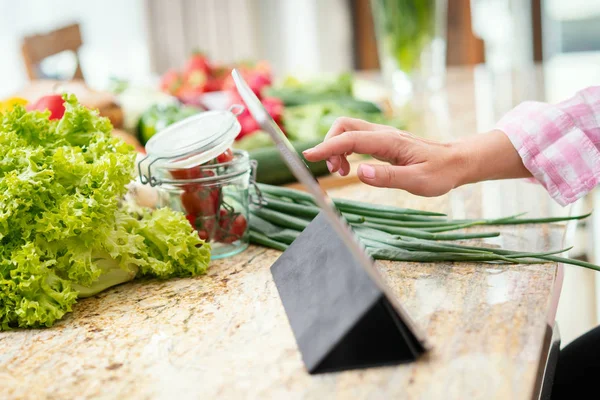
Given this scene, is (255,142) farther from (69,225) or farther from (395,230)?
(69,225)

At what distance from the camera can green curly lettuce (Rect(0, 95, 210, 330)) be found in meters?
0.82

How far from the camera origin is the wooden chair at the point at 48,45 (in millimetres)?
2762

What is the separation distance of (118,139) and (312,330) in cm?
47

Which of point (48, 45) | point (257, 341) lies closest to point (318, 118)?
point (48, 45)

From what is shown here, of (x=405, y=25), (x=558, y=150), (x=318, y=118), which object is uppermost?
(x=405, y=25)

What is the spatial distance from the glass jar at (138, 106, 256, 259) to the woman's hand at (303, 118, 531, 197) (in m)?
0.18

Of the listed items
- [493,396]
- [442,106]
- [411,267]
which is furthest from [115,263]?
[442,106]

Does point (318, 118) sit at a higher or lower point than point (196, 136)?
lower

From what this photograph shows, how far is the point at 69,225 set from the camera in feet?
2.74

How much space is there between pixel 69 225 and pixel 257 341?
29cm

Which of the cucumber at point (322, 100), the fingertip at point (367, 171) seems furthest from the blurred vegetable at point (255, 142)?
the fingertip at point (367, 171)

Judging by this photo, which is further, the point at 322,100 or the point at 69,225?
the point at 322,100

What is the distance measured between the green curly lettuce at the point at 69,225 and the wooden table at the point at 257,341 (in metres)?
0.03

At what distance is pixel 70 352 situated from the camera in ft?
2.46
